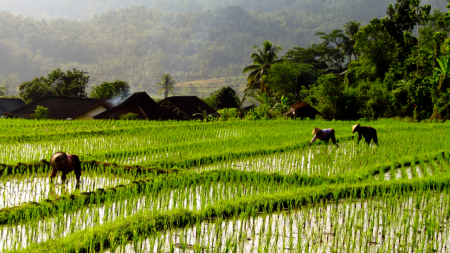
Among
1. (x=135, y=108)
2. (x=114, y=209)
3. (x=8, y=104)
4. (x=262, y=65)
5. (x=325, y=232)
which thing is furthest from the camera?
(x=8, y=104)

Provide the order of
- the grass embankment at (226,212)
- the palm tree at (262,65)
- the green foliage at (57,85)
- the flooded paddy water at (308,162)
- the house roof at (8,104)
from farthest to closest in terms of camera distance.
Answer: the house roof at (8,104) → the green foliage at (57,85) → the palm tree at (262,65) → the flooded paddy water at (308,162) → the grass embankment at (226,212)

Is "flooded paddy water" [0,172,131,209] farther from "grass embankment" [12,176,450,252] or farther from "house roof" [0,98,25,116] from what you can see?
"house roof" [0,98,25,116]

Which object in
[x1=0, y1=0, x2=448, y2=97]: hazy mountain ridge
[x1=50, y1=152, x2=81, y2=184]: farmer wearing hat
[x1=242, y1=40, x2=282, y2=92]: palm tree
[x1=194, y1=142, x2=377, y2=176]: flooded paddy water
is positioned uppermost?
[x1=0, y1=0, x2=448, y2=97]: hazy mountain ridge

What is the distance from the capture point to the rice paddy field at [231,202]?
→ 3031 mm

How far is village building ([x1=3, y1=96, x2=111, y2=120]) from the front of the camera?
77.2 feet

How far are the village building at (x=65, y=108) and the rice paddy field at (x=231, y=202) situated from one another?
1624 cm

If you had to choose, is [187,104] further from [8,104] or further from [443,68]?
[8,104]

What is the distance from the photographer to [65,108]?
25656mm

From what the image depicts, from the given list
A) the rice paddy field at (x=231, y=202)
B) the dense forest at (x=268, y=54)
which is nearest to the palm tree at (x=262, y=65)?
the dense forest at (x=268, y=54)

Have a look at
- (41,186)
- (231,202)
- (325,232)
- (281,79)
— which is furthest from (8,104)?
(325,232)

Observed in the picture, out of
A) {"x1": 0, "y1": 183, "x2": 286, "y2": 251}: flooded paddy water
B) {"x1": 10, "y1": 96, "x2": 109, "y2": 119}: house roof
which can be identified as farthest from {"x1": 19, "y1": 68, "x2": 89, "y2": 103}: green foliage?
{"x1": 0, "y1": 183, "x2": 286, "y2": 251}: flooded paddy water

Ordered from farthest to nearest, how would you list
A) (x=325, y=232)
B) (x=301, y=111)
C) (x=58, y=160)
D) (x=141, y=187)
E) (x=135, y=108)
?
(x=301, y=111) → (x=135, y=108) → (x=141, y=187) → (x=58, y=160) → (x=325, y=232)

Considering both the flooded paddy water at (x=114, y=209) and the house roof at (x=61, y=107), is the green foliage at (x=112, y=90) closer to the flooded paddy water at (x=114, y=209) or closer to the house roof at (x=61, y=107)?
the house roof at (x=61, y=107)

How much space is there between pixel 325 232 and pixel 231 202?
1.05 meters
